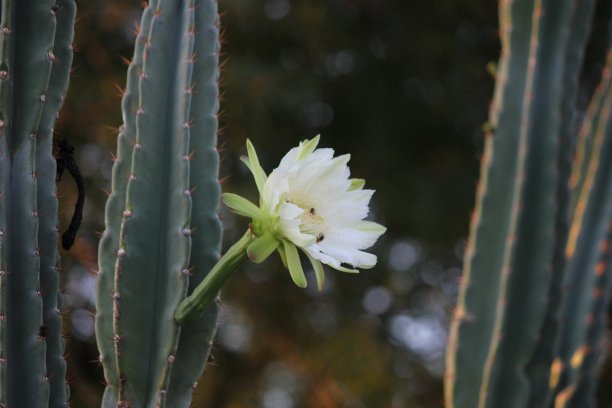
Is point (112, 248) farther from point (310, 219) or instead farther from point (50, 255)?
point (310, 219)

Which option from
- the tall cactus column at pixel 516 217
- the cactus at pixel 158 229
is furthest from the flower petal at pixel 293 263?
the tall cactus column at pixel 516 217

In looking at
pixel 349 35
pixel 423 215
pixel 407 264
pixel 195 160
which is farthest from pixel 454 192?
pixel 195 160

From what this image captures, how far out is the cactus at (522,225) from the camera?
1.78m

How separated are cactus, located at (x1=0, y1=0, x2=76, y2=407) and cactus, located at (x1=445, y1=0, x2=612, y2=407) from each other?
90 centimetres

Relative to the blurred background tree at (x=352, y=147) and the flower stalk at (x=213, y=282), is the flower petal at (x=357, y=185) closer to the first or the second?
the flower stalk at (x=213, y=282)

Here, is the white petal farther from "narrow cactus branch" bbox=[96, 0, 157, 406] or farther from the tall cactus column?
the tall cactus column

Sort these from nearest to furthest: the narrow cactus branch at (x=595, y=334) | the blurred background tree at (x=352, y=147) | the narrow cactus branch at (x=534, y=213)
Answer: the narrow cactus branch at (x=534, y=213), the narrow cactus branch at (x=595, y=334), the blurred background tree at (x=352, y=147)

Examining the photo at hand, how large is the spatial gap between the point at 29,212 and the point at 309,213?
0.33 meters

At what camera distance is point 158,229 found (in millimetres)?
1144

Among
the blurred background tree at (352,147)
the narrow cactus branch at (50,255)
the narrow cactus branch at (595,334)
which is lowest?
the narrow cactus branch at (50,255)

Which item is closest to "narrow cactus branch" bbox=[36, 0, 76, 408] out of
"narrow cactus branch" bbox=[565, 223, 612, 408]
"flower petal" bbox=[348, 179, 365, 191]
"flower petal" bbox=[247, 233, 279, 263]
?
"flower petal" bbox=[247, 233, 279, 263]

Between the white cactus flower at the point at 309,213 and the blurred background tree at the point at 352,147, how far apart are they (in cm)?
220

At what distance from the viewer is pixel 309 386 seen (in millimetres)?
3412

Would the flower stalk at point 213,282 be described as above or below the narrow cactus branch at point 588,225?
below
